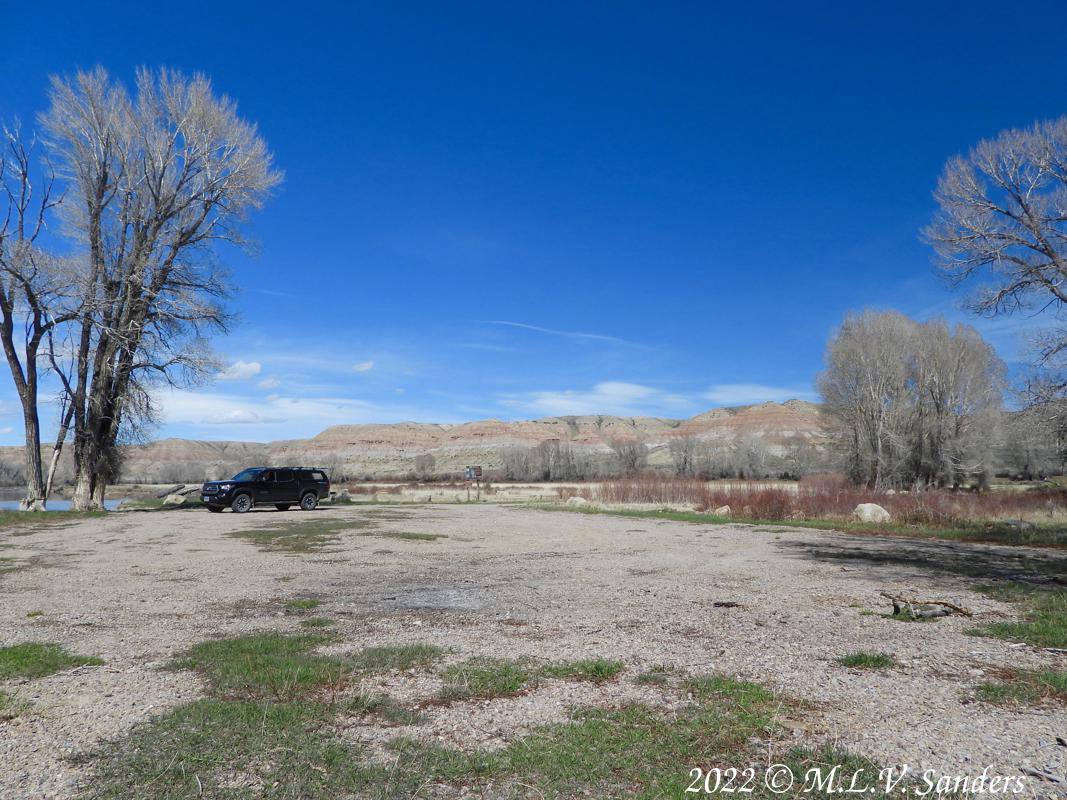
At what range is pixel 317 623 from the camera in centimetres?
769

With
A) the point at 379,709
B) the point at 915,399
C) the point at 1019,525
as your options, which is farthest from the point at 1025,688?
the point at 915,399

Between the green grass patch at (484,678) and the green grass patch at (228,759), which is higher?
the green grass patch at (228,759)

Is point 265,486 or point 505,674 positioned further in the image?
point 265,486

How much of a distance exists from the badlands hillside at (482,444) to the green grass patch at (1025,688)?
67016mm

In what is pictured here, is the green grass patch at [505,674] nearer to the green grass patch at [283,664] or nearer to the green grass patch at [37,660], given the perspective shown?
the green grass patch at [283,664]

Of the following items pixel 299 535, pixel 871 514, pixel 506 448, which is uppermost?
pixel 506 448

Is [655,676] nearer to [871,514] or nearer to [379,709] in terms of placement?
[379,709]

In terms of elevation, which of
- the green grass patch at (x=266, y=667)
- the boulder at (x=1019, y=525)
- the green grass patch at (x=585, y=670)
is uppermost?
the green grass patch at (x=266, y=667)

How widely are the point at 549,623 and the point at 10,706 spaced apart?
16.7 feet

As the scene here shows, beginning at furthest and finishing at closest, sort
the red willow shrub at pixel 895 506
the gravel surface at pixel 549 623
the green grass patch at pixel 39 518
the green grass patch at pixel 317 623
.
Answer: the red willow shrub at pixel 895 506
the green grass patch at pixel 39 518
the green grass patch at pixel 317 623
the gravel surface at pixel 549 623

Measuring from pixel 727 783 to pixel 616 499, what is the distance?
32.2 m

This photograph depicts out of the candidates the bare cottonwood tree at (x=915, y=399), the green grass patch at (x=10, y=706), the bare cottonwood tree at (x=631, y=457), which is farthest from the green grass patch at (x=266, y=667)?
the bare cottonwood tree at (x=631, y=457)

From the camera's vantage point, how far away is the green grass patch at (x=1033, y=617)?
688 cm

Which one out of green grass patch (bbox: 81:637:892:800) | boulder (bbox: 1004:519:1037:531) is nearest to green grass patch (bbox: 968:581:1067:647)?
green grass patch (bbox: 81:637:892:800)
